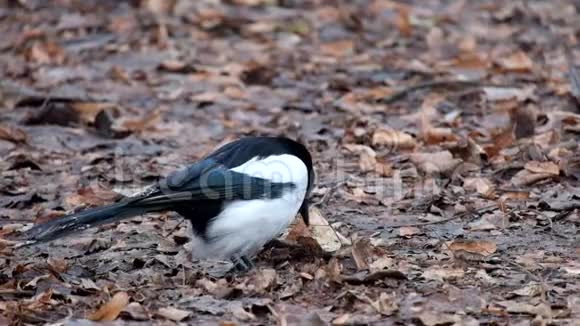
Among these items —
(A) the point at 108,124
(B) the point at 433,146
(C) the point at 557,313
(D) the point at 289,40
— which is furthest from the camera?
(D) the point at 289,40

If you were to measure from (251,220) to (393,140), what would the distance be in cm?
202

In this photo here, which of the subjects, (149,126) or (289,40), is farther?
(289,40)

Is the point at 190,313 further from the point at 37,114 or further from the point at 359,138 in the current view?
the point at 37,114

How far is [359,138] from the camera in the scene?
6543 mm

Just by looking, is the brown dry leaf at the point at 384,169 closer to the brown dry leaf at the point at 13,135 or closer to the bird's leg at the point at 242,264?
the bird's leg at the point at 242,264

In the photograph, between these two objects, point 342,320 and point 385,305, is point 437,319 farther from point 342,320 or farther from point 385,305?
point 342,320

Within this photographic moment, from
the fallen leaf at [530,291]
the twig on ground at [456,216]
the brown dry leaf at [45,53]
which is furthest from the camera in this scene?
the brown dry leaf at [45,53]

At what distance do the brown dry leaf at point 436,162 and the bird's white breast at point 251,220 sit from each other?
1.26 meters


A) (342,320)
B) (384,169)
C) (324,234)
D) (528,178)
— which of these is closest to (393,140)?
(384,169)

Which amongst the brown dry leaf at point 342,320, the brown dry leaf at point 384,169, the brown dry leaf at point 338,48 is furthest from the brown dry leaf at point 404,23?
the brown dry leaf at point 342,320

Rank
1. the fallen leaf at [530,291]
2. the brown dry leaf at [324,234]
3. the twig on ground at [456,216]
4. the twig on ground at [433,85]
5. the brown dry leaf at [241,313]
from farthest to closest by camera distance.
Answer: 1. the twig on ground at [433,85]
2. the twig on ground at [456,216]
3. the brown dry leaf at [324,234]
4. the fallen leaf at [530,291]
5. the brown dry leaf at [241,313]

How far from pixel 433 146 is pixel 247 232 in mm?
2033

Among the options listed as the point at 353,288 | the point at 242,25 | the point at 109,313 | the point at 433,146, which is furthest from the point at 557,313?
the point at 242,25

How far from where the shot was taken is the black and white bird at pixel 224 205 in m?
4.50
